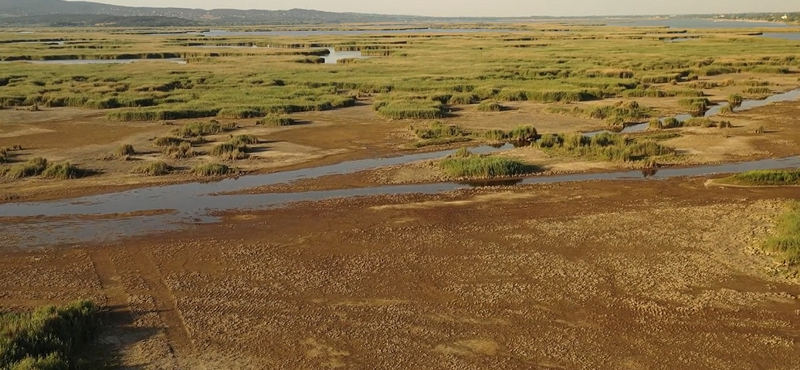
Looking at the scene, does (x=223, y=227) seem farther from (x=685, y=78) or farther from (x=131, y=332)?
(x=685, y=78)

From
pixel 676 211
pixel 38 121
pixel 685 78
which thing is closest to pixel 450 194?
pixel 676 211

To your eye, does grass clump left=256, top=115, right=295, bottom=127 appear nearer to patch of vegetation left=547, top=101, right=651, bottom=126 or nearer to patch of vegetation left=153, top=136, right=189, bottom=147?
patch of vegetation left=153, top=136, right=189, bottom=147

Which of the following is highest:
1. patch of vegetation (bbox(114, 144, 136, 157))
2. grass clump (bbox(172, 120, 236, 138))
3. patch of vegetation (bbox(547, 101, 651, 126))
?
patch of vegetation (bbox(547, 101, 651, 126))

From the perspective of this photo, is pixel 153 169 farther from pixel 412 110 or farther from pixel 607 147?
pixel 607 147

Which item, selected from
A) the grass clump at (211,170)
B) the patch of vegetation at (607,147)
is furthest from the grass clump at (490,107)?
the grass clump at (211,170)

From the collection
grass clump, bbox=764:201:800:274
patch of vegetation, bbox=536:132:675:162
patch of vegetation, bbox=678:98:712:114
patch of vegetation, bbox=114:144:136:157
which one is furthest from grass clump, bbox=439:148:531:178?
patch of vegetation, bbox=678:98:712:114

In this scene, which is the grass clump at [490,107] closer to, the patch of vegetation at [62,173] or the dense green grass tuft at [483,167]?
the dense green grass tuft at [483,167]

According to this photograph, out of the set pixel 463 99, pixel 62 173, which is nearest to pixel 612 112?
pixel 463 99
